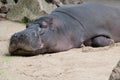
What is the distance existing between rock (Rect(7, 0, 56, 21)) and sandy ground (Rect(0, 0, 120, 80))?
7.96 feet

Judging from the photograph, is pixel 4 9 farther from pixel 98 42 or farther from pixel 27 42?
pixel 27 42

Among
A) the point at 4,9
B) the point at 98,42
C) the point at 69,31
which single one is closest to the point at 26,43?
the point at 69,31

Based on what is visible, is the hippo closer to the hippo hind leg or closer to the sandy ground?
the hippo hind leg

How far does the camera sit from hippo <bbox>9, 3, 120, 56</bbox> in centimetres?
541

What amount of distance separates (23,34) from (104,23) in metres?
1.47

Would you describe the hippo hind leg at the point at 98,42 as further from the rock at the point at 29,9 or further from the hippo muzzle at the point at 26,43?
the rock at the point at 29,9

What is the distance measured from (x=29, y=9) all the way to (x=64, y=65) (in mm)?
4010

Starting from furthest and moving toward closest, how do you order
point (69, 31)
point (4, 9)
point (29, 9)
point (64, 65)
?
point (4, 9) → point (29, 9) → point (69, 31) → point (64, 65)

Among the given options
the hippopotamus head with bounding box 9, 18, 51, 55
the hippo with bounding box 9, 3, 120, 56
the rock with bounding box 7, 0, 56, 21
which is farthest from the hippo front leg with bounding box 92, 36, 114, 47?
the rock with bounding box 7, 0, 56, 21

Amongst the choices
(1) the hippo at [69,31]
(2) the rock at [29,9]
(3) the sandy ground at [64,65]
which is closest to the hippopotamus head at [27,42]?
(1) the hippo at [69,31]

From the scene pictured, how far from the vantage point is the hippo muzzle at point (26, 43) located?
5.31m

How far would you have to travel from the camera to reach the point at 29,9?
8578 millimetres

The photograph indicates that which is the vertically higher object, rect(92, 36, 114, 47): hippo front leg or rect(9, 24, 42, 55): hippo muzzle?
rect(9, 24, 42, 55): hippo muzzle

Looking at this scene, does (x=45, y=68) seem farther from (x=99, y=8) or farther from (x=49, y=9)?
(x=49, y=9)
